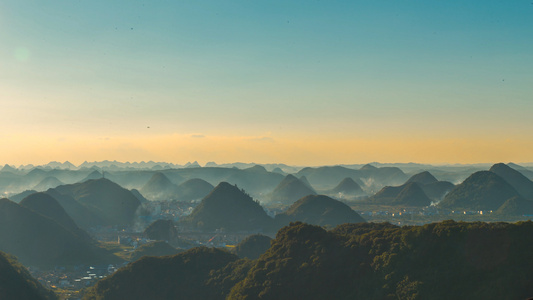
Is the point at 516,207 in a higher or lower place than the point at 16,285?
higher

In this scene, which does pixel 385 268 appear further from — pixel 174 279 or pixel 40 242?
pixel 40 242

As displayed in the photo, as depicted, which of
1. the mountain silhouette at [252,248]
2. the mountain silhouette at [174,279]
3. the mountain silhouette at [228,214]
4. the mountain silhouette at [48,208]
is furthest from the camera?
the mountain silhouette at [228,214]

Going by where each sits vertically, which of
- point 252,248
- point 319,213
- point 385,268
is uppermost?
point 385,268

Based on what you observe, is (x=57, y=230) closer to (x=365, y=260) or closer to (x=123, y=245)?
(x=123, y=245)

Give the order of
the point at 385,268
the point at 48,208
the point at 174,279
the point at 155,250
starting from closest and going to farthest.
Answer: the point at 385,268, the point at 174,279, the point at 155,250, the point at 48,208

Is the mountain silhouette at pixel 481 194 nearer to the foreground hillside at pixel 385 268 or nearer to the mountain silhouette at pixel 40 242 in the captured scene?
the mountain silhouette at pixel 40 242

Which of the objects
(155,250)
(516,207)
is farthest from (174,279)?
(516,207)

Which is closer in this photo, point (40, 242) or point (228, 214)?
point (40, 242)

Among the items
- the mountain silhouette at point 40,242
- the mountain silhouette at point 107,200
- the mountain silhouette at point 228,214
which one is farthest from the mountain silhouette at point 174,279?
the mountain silhouette at point 107,200

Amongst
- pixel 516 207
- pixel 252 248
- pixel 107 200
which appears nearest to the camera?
pixel 252 248
